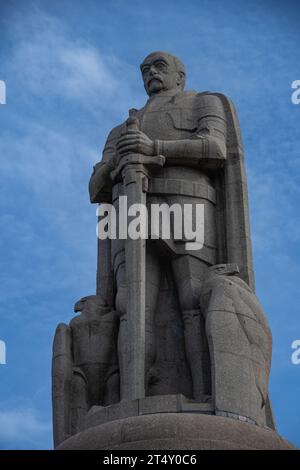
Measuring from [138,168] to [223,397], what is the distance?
4285 mm

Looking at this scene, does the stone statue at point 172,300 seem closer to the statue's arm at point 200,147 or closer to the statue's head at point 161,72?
the statue's arm at point 200,147

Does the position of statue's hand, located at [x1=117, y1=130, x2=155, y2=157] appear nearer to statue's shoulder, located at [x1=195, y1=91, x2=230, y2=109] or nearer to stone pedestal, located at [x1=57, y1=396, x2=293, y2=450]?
statue's shoulder, located at [x1=195, y1=91, x2=230, y2=109]

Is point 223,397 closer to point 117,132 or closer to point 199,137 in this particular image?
point 199,137

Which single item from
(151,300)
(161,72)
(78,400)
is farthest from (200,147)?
(78,400)

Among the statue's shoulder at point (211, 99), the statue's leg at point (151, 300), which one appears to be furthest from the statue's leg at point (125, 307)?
the statue's shoulder at point (211, 99)

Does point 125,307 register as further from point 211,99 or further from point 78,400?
point 211,99

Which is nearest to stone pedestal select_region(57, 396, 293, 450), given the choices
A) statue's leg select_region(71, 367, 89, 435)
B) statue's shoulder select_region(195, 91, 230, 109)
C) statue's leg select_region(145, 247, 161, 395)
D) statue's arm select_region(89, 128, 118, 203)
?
statue's leg select_region(145, 247, 161, 395)

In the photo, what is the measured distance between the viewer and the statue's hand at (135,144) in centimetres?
1783

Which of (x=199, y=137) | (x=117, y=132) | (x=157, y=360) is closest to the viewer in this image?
(x=157, y=360)

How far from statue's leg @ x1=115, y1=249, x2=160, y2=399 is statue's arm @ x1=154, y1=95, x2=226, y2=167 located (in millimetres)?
1670

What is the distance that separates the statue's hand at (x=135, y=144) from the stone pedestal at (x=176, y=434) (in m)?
4.67

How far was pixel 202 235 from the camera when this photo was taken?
58.6 feet

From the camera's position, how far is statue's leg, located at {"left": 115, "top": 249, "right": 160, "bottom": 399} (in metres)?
16.5
